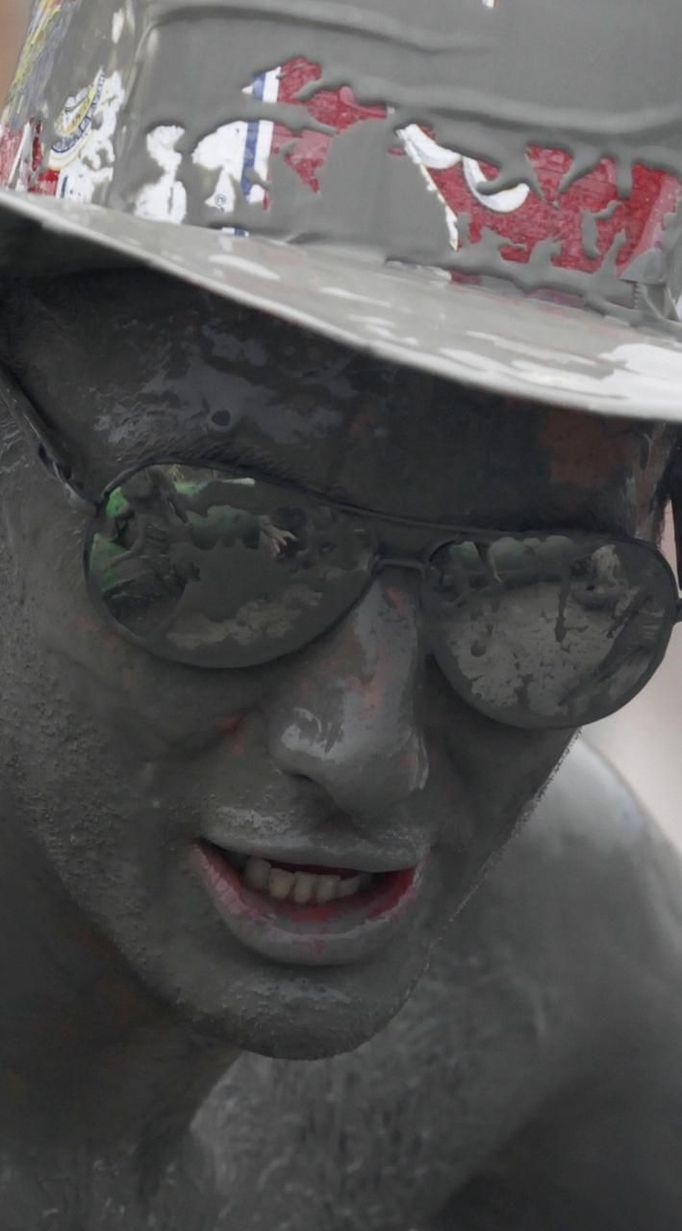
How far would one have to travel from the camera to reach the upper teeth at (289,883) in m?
1.53

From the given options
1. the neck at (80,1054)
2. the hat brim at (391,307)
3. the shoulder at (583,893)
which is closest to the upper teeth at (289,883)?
the neck at (80,1054)

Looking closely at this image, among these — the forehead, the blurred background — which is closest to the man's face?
the forehead

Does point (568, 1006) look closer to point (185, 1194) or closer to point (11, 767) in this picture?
point (185, 1194)

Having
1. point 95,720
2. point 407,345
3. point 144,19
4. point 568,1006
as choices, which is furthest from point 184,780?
point 568,1006

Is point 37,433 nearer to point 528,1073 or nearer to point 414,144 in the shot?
point 414,144

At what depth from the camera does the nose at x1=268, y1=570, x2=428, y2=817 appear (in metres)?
1.42

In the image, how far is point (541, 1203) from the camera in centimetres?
217

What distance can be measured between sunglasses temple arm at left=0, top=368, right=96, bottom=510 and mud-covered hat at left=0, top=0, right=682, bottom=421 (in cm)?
11

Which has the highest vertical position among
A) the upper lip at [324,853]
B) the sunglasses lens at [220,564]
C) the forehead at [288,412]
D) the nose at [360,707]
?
the forehead at [288,412]

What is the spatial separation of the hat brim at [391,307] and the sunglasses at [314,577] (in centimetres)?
16

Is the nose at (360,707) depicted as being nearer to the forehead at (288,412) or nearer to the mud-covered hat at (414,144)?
the forehead at (288,412)

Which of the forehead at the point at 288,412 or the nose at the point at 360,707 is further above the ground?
the forehead at the point at 288,412

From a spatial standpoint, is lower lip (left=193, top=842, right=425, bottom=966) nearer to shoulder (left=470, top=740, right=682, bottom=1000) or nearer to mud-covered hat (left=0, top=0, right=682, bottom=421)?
mud-covered hat (left=0, top=0, right=682, bottom=421)

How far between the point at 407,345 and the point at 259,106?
0.35 meters
